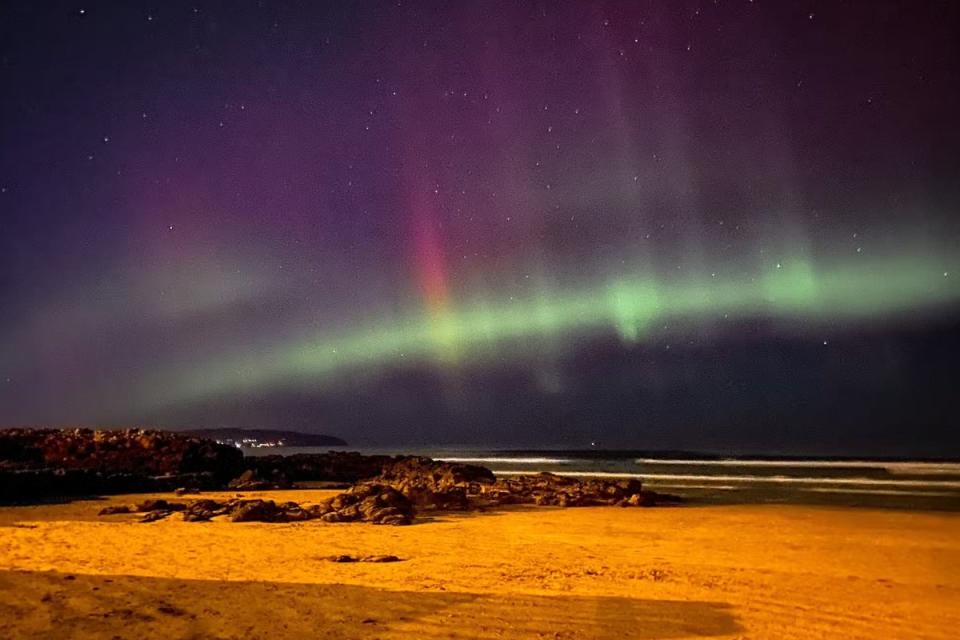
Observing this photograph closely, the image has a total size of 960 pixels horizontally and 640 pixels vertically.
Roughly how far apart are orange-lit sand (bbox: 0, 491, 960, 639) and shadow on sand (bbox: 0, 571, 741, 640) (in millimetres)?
31

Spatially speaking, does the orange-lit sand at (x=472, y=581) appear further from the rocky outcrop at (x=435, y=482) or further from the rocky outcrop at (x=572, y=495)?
the rocky outcrop at (x=572, y=495)

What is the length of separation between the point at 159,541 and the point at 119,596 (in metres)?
5.43

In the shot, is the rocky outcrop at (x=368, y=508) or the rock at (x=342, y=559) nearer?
the rock at (x=342, y=559)

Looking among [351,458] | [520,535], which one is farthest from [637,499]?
[351,458]

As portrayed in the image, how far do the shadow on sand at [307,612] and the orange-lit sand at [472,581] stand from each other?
1.2 inches

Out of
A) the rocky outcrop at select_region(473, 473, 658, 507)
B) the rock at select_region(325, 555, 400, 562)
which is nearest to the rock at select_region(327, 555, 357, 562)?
the rock at select_region(325, 555, 400, 562)

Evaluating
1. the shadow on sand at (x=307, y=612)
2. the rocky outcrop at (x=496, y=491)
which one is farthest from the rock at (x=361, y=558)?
the rocky outcrop at (x=496, y=491)

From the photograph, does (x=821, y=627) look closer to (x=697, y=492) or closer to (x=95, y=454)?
(x=697, y=492)

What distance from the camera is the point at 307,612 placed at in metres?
7.55

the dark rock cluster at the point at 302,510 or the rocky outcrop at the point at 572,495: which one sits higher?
the dark rock cluster at the point at 302,510

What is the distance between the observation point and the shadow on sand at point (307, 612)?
6.75m

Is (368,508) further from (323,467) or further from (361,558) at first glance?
(323,467)

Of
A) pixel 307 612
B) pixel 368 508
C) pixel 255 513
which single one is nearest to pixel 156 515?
pixel 255 513

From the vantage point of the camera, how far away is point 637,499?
2309cm
